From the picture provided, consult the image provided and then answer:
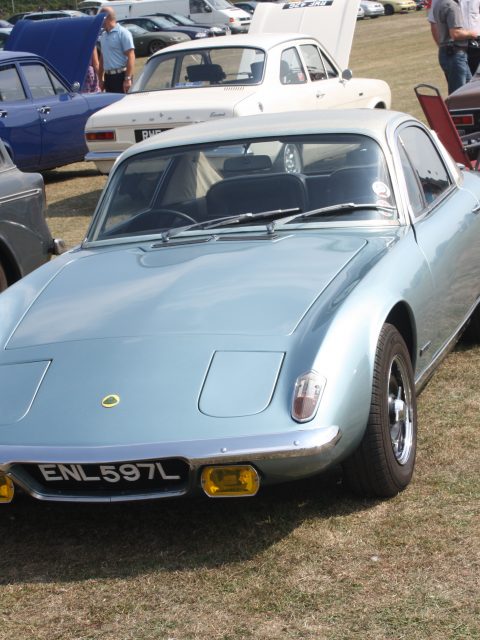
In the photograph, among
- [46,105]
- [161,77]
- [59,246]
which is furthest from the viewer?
[46,105]

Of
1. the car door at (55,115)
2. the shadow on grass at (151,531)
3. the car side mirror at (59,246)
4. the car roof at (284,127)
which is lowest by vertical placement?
the car door at (55,115)

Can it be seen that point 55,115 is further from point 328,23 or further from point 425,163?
point 425,163

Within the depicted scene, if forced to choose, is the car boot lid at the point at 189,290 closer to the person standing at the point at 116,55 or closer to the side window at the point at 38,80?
the side window at the point at 38,80

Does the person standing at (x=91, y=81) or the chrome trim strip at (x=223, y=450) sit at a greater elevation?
the chrome trim strip at (x=223, y=450)

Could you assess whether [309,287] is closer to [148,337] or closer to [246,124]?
[148,337]

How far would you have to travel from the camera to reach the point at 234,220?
5.02 m

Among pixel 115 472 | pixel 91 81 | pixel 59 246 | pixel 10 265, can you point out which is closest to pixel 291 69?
pixel 91 81

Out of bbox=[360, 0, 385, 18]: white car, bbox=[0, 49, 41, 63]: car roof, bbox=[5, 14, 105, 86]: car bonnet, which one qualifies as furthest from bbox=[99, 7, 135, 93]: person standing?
bbox=[360, 0, 385, 18]: white car

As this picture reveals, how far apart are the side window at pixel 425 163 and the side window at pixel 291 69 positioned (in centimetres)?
580

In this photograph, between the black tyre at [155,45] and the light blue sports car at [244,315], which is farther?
the black tyre at [155,45]

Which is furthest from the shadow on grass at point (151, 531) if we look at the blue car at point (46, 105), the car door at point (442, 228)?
the blue car at point (46, 105)

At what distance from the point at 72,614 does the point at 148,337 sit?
104 centimetres

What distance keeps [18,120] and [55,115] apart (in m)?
0.67

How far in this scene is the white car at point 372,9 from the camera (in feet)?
156
